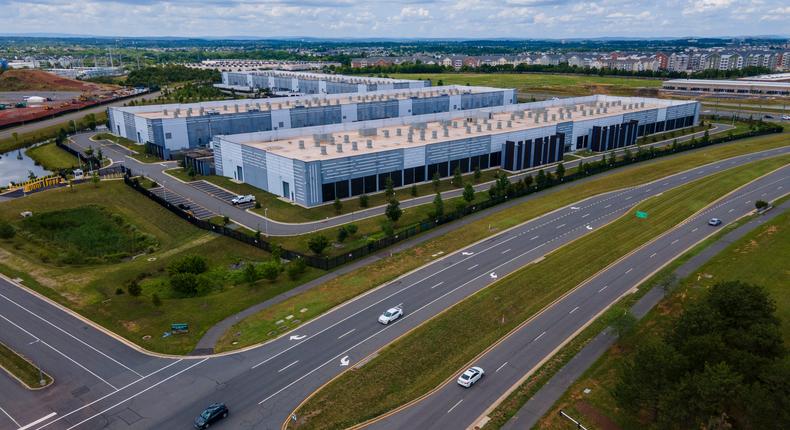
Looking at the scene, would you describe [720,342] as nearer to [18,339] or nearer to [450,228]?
[450,228]

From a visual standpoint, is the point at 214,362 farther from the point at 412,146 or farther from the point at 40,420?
the point at 412,146

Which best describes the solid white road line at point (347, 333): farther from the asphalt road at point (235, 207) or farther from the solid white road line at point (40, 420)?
the asphalt road at point (235, 207)

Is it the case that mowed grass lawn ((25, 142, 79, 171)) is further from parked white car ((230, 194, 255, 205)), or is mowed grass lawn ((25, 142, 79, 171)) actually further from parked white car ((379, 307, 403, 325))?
parked white car ((379, 307, 403, 325))

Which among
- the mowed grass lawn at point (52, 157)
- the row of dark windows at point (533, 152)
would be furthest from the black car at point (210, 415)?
the mowed grass lawn at point (52, 157)

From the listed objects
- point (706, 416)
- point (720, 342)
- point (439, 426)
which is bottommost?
point (439, 426)

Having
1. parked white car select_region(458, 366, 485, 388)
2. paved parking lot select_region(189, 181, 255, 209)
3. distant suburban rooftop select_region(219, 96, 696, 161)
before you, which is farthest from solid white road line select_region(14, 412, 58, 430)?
distant suburban rooftop select_region(219, 96, 696, 161)

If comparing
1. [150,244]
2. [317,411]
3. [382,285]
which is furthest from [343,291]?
[150,244]

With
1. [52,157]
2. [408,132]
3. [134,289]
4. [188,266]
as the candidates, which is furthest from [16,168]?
[134,289]
